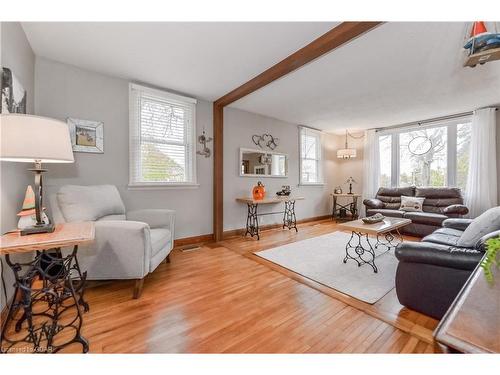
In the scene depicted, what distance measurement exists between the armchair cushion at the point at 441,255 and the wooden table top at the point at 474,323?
0.90 meters

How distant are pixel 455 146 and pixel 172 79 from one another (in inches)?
216

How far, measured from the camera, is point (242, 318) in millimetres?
1591


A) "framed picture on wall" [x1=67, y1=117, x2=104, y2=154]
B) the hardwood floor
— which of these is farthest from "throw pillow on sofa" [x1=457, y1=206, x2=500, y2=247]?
"framed picture on wall" [x1=67, y1=117, x2=104, y2=154]

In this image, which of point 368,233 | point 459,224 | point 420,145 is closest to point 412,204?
point 420,145

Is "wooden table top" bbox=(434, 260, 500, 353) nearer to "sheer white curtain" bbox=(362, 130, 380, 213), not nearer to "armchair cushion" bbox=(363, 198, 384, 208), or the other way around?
"armchair cushion" bbox=(363, 198, 384, 208)

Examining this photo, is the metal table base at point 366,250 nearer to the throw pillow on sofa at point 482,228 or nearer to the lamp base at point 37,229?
the throw pillow on sofa at point 482,228

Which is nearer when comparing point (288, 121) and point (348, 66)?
point (348, 66)

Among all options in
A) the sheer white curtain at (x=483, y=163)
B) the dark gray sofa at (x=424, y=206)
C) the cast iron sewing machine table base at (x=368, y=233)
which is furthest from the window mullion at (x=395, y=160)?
the cast iron sewing machine table base at (x=368, y=233)

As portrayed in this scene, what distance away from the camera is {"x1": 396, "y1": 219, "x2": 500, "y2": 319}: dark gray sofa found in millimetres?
1441

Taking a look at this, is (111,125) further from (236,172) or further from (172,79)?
(236,172)
